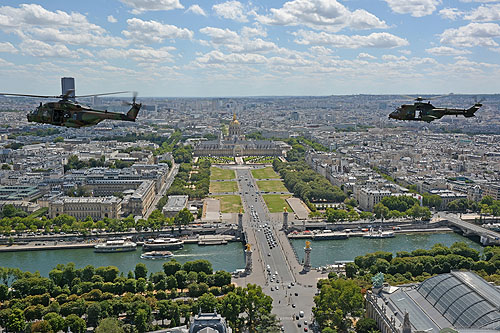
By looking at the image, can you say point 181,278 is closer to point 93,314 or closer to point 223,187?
point 93,314

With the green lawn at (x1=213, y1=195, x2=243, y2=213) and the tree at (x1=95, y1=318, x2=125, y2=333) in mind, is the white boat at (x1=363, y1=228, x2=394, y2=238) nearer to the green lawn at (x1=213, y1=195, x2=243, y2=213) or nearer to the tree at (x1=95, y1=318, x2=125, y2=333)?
the green lawn at (x1=213, y1=195, x2=243, y2=213)

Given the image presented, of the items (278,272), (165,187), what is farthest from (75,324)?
(165,187)

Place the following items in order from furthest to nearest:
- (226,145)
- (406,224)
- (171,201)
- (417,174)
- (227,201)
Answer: (226,145), (417,174), (227,201), (171,201), (406,224)

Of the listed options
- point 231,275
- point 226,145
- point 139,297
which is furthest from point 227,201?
point 226,145

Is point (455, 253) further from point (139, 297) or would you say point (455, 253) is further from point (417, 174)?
point (417, 174)

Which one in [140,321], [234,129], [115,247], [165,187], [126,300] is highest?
[234,129]

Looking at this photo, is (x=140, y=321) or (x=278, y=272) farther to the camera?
(x=278, y=272)
